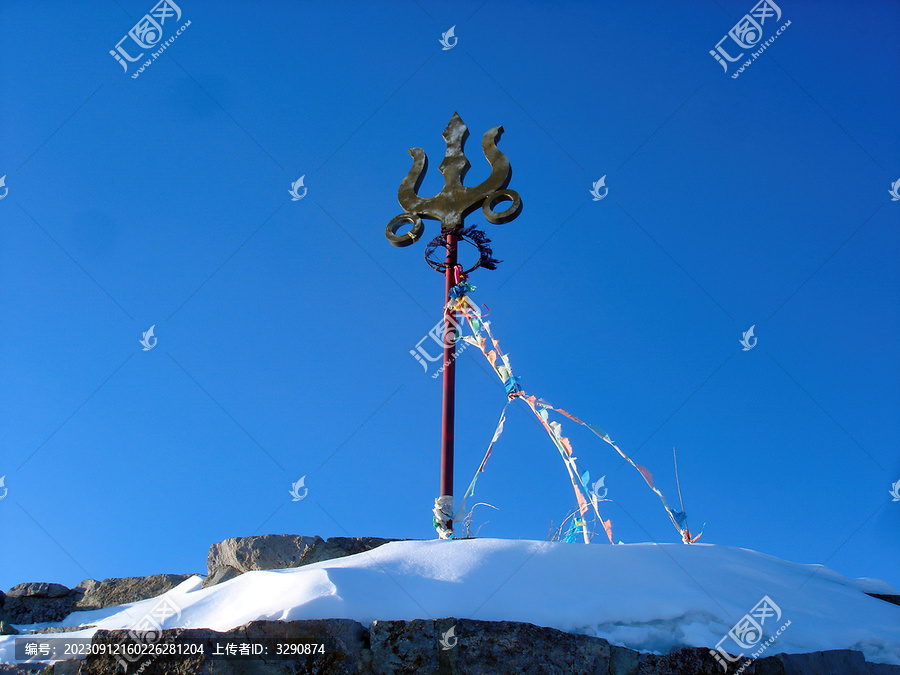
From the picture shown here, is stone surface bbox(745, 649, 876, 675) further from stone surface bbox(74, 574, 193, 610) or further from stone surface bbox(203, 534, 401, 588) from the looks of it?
stone surface bbox(74, 574, 193, 610)

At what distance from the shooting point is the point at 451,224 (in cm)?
682

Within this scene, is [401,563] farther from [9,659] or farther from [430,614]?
[9,659]

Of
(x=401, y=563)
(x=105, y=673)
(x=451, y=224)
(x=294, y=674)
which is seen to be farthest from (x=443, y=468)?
(x=105, y=673)

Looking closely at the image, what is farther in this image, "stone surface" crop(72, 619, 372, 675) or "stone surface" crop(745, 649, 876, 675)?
"stone surface" crop(745, 649, 876, 675)

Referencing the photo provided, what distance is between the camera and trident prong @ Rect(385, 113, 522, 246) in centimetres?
670

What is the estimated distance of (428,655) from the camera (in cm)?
341

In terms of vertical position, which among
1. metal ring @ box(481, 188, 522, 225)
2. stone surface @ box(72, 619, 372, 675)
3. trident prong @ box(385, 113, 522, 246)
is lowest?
stone surface @ box(72, 619, 372, 675)

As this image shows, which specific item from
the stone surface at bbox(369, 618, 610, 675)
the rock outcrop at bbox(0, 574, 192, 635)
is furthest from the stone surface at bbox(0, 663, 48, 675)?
the stone surface at bbox(369, 618, 610, 675)

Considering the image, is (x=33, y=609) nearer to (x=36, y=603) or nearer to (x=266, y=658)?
(x=36, y=603)
